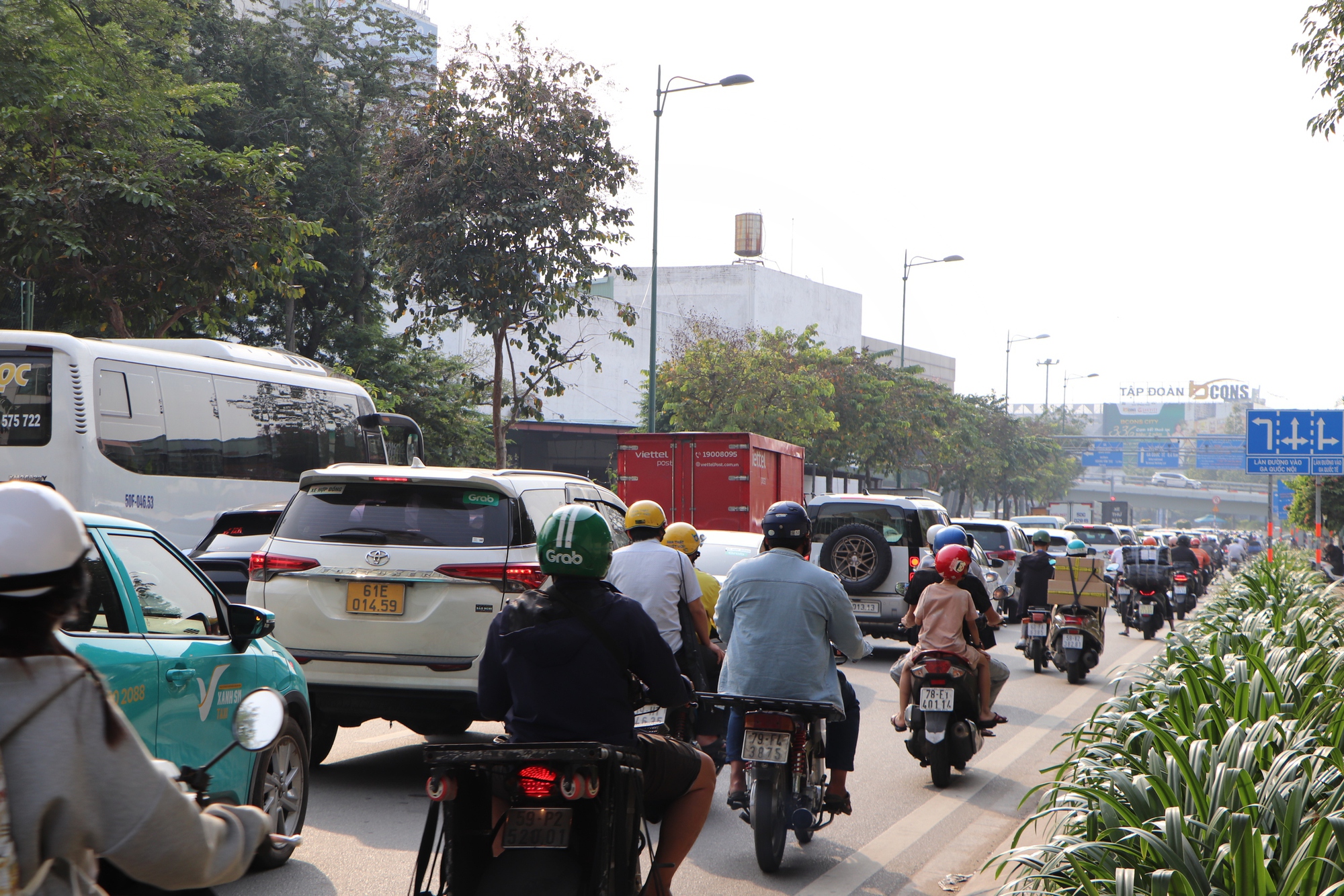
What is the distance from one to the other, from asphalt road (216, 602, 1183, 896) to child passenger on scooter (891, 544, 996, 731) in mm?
641

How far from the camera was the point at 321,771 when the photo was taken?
784 cm

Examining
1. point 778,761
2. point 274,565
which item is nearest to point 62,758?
point 778,761

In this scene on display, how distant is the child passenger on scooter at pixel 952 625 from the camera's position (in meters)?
7.94

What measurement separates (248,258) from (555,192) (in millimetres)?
5111

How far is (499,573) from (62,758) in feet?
17.8

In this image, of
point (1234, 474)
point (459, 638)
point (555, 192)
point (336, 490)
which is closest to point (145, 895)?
point (459, 638)

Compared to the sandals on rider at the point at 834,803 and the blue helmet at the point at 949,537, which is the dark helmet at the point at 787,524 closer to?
the sandals on rider at the point at 834,803

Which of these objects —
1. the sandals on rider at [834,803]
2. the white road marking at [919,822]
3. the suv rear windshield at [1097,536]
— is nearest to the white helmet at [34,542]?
the white road marking at [919,822]

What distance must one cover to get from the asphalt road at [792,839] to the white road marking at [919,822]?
0.01m

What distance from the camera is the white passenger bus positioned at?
1332cm

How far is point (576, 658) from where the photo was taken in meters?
3.78

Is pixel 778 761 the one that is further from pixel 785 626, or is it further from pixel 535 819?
pixel 535 819

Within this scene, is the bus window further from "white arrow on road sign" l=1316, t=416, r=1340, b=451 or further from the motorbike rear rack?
"white arrow on road sign" l=1316, t=416, r=1340, b=451

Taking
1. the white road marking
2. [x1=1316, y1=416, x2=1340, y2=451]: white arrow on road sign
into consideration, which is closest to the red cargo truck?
the white road marking
